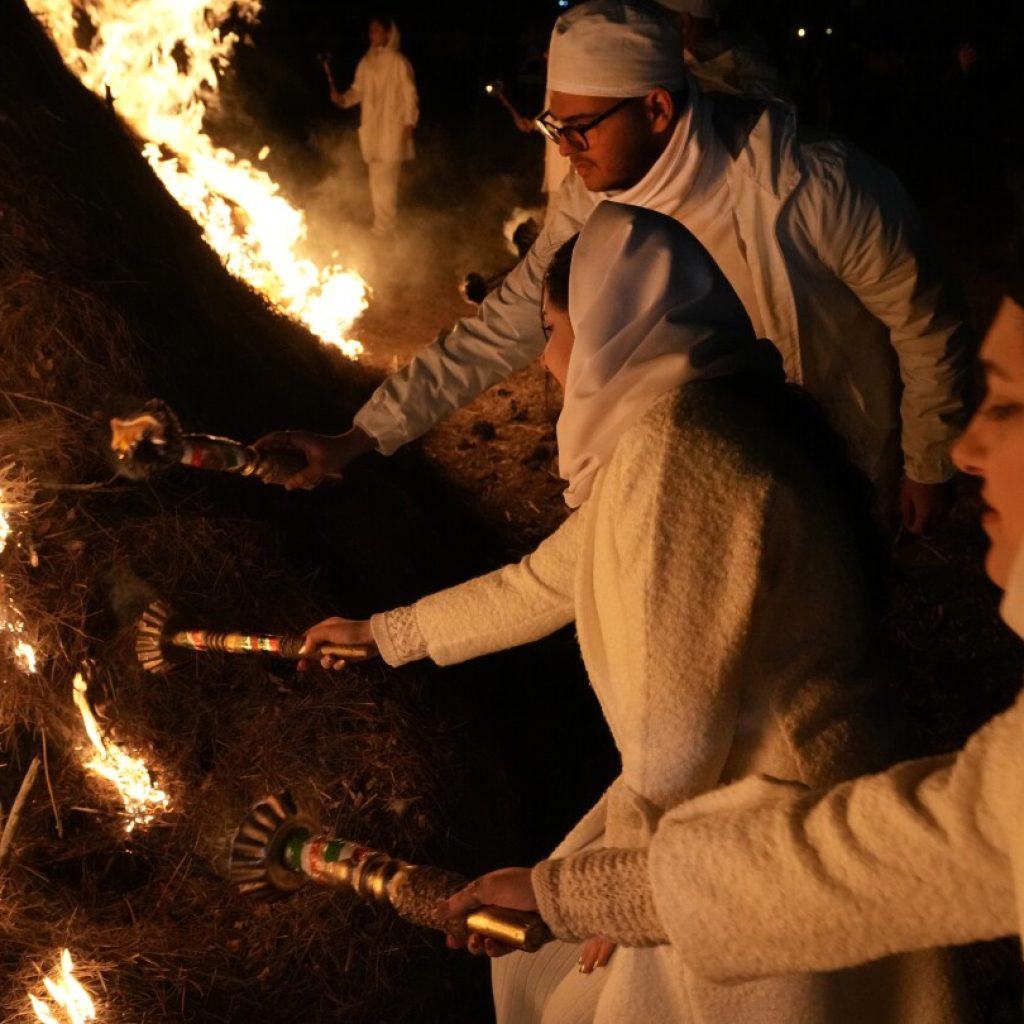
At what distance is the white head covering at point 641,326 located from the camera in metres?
2.02

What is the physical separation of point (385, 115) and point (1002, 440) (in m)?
11.8

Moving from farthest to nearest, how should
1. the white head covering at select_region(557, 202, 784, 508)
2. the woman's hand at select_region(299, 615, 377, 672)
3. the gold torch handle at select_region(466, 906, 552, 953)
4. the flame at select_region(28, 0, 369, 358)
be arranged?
the flame at select_region(28, 0, 369, 358), the woman's hand at select_region(299, 615, 377, 672), the white head covering at select_region(557, 202, 784, 508), the gold torch handle at select_region(466, 906, 552, 953)

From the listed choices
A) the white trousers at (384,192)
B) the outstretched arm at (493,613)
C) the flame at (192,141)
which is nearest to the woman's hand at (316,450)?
the outstretched arm at (493,613)

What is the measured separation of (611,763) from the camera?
447cm

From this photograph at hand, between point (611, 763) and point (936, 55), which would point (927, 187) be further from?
point (611, 763)

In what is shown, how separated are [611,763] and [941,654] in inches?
75.2

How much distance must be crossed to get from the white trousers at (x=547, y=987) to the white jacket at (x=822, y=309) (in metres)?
1.78

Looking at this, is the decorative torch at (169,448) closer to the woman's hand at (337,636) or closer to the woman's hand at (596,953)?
the woman's hand at (337,636)

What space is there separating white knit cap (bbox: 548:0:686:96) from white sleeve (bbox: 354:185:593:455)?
44cm

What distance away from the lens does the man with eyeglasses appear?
10.6ft

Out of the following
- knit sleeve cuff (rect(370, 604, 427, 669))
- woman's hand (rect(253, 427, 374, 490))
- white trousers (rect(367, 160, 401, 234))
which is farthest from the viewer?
white trousers (rect(367, 160, 401, 234))

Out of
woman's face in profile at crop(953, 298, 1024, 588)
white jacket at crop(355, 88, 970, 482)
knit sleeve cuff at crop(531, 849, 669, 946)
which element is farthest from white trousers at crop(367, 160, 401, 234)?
woman's face in profile at crop(953, 298, 1024, 588)

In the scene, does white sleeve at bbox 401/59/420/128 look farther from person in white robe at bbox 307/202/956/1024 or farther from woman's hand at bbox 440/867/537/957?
woman's hand at bbox 440/867/537/957

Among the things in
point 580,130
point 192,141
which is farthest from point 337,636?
point 192,141
